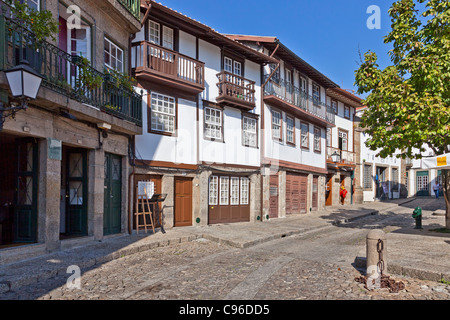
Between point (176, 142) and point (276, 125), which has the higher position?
point (276, 125)

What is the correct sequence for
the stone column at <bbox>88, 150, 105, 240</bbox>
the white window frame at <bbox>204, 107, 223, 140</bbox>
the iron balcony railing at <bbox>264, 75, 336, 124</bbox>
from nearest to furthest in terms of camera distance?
the stone column at <bbox>88, 150, 105, 240</bbox> < the white window frame at <bbox>204, 107, 223, 140</bbox> < the iron balcony railing at <bbox>264, 75, 336, 124</bbox>

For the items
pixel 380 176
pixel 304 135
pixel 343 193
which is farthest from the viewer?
pixel 380 176

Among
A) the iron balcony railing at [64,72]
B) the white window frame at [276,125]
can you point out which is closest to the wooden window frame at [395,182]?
the white window frame at [276,125]

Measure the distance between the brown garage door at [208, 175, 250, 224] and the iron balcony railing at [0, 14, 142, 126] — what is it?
477cm

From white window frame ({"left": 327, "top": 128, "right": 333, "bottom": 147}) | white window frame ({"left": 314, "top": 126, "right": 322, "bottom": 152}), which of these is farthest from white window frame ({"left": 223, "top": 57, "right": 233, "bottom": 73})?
white window frame ({"left": 327, "top": 128, "right": 333, "bottom": 147})

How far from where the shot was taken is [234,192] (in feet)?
52.5

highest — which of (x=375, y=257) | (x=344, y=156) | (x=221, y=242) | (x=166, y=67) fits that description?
(x=166, y=67)

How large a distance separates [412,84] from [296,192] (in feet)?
35.4

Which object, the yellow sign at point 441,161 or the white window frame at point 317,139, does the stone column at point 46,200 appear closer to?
the yellow sign at point 441,161

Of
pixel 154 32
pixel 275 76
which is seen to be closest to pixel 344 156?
pixel 275 76

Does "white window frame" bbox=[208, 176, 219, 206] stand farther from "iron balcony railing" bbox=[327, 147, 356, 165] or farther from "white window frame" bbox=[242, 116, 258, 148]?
"iron balcony railing" bbox=[327, 147, 356, 165]

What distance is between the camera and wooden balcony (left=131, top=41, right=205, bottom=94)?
39.8 feet

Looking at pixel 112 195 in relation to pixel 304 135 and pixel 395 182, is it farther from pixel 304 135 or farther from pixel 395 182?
pixel 395 182

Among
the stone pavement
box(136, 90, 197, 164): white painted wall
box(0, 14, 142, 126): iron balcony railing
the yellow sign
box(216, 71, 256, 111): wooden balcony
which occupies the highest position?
box(216, 71, 256, 111): wooden balcony
